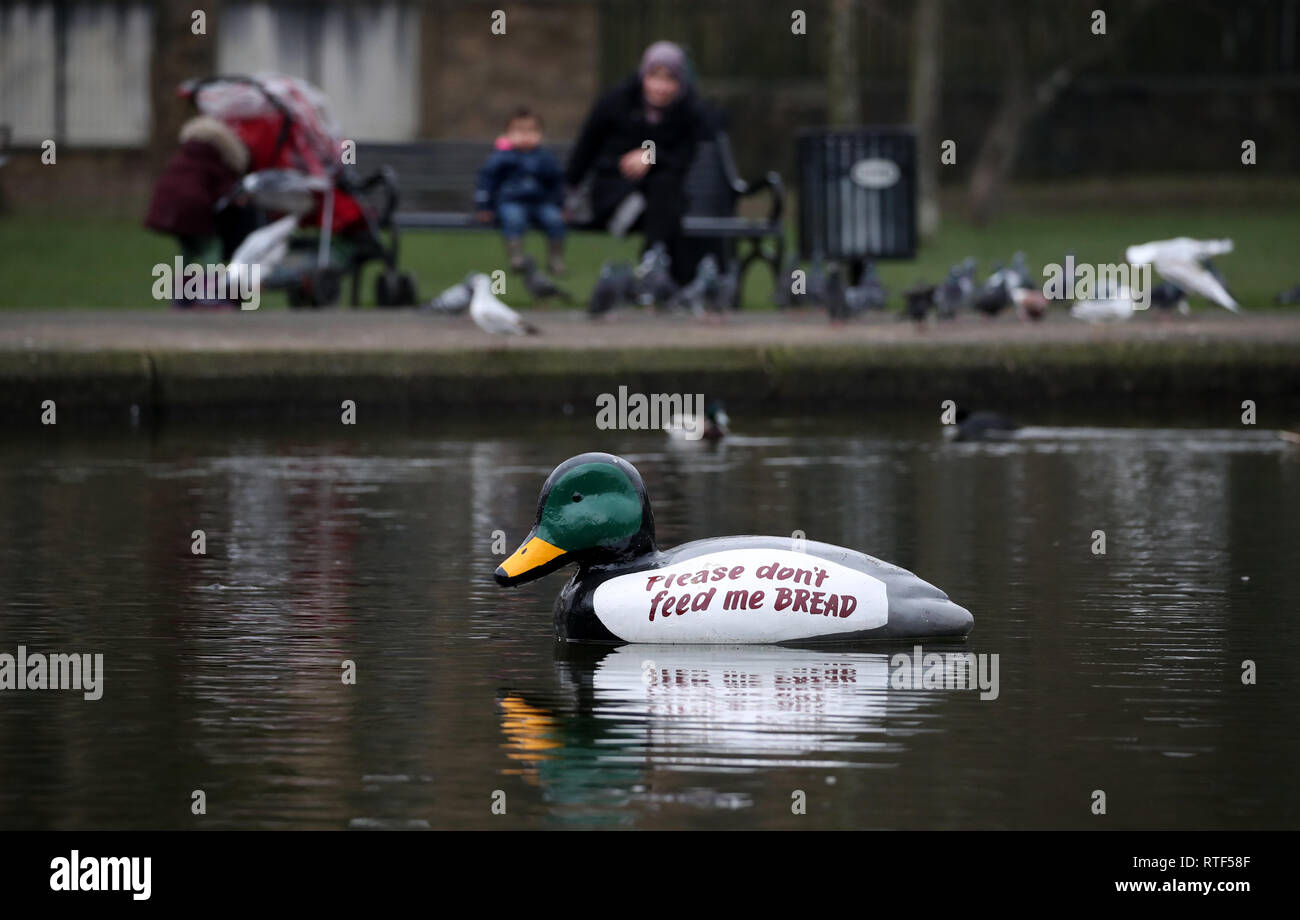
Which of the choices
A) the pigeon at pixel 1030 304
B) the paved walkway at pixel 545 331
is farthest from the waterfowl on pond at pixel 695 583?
the pigeon at pixel 1030 304

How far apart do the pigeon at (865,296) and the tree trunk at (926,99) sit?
30.3ft

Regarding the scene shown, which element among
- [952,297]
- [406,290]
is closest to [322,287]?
[406,290]

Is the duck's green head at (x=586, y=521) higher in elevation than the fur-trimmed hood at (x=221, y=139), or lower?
lower

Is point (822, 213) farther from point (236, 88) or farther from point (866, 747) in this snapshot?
point (866, 747)

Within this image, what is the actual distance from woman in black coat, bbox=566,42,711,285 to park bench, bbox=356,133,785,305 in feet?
0.88

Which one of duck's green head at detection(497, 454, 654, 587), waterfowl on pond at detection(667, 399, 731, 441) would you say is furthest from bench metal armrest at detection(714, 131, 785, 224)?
duck's green head at detection(497, 454, 654, 587)

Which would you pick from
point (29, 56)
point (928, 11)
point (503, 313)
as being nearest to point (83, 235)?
point (29, 56)

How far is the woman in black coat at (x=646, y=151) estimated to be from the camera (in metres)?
18.2

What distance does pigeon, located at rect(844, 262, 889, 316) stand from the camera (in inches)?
687

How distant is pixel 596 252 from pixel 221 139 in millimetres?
8677

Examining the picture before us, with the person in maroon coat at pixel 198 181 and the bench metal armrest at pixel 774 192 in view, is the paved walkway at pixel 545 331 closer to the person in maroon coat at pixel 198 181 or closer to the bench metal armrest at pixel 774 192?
the person in maroon coat at pixel 198 181

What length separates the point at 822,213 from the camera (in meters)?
19.5

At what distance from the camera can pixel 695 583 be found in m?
8.46

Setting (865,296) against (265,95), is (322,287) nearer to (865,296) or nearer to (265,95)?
(265,95)
